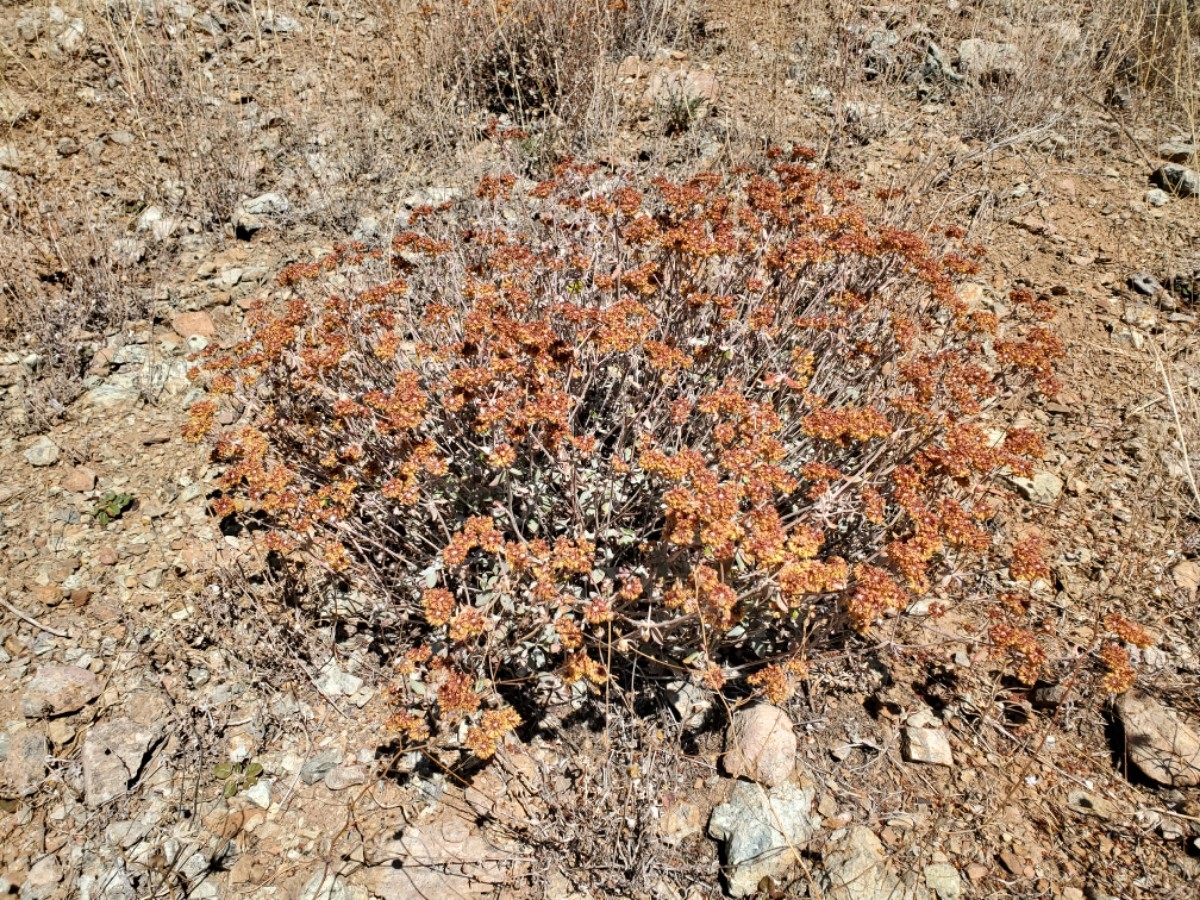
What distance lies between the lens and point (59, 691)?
11.4 ft

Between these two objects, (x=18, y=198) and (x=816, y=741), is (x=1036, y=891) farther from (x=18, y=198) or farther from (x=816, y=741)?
(x=18, y=198)

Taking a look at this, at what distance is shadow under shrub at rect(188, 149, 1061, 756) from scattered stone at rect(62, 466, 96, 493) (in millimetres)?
747

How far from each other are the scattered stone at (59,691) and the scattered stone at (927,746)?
396 cm

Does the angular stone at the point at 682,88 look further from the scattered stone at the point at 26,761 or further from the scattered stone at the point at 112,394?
the scattered stone at the point at 26,761

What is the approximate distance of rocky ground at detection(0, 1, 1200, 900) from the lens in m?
3.06

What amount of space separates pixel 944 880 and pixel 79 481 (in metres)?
5.13

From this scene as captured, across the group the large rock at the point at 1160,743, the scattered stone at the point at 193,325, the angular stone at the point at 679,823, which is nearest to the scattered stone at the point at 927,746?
the large rock at the point at 1160,743

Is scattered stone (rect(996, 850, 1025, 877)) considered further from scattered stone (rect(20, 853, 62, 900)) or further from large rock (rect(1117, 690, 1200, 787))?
scattered stone (rect(20, 853, 62, 900))

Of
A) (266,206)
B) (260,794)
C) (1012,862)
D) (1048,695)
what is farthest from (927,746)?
(266,206)

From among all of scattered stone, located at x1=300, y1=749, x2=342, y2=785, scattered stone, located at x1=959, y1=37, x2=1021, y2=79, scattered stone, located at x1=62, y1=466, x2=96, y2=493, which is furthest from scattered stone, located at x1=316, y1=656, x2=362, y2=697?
scattered stone, located at x1=959, y1=37, x2=1021, y2=79

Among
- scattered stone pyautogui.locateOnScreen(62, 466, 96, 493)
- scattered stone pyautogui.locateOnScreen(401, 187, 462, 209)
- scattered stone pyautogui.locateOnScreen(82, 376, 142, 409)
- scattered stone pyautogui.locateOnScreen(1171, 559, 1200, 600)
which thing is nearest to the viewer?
scattered stone pyautogui.locateOnScreen(1171, 559, 1200, 600)

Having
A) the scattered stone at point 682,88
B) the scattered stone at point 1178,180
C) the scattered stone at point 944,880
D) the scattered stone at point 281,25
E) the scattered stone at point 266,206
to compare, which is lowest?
the scattered stone at point 944,880

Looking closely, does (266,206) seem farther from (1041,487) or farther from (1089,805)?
(1089,805)

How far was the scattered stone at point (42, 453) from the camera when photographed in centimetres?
453
